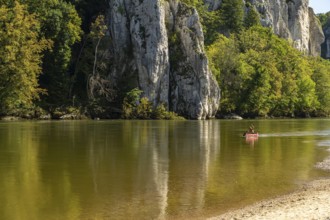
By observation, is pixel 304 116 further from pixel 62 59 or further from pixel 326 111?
pixel 62 59

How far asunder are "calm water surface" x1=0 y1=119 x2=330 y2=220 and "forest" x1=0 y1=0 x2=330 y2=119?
37.0m

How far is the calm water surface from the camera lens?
12789 millimetres

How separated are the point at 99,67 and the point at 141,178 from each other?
67.2 metres

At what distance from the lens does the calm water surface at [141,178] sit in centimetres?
1279

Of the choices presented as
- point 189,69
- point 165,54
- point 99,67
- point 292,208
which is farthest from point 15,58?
point 292,208

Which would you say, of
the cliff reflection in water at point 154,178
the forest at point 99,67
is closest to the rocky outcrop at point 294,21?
the forest at point 99,67

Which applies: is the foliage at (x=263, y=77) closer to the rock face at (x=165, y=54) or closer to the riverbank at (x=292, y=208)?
the rock face at (x=165, y=54)

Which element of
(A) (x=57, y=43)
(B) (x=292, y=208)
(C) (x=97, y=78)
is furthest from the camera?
(C) (x=97, y=78)

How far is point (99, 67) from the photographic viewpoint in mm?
83000

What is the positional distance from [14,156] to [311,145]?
20.2 meters

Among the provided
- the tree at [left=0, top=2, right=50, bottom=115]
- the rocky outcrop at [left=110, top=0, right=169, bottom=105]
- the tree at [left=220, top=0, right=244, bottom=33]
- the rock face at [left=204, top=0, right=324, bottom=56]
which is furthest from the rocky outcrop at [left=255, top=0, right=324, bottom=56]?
the tree at [left=0, top=2, right=50, bottom=115]

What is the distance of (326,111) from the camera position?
118312 millimetres

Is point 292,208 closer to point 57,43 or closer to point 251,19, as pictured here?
point 57,43

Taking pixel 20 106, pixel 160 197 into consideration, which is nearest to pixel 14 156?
pixel 160 197
